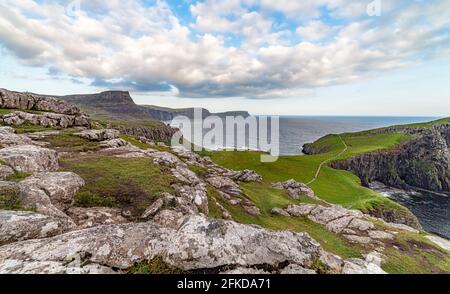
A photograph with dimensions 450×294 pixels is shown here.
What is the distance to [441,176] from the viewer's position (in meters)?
120

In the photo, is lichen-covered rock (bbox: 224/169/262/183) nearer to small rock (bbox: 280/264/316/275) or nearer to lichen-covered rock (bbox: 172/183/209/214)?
lichen-covered rock (bbox: 172/183/209/214)

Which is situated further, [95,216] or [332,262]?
[95,216]

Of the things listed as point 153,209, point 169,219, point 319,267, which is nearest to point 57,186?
point 153,209

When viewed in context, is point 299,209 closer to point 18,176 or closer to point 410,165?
point 18,176

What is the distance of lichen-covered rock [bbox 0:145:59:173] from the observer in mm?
19188

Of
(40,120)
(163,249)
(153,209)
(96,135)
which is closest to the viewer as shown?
(163,249)

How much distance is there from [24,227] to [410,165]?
167 meters

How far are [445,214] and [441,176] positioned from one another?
161 feet

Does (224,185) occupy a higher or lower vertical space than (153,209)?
lower

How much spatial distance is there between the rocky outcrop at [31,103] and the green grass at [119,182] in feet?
166

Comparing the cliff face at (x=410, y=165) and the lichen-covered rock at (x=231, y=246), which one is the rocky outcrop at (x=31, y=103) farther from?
the cliff face at (x=410, y=165)

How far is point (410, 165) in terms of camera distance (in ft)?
429

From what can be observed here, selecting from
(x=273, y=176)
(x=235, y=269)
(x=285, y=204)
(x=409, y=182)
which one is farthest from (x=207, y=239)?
(x=409, y=182)
